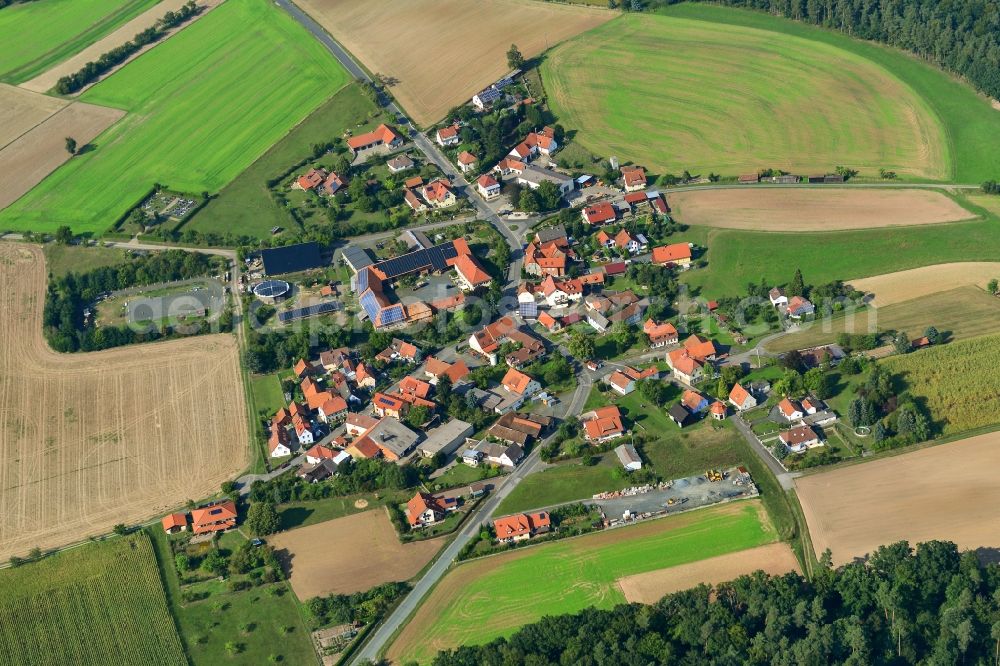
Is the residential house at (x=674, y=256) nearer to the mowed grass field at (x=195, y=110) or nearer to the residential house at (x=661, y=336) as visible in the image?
the residential house at (x=661, y=336)

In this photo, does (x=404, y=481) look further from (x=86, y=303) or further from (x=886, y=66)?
(x=886, y=66)

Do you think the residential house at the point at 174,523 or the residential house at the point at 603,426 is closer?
the residential house at the point at 174,523

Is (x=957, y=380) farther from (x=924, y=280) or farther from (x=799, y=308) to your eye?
(x=924, y=280)

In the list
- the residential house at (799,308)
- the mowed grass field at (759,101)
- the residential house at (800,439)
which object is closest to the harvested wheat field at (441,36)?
the mowed grass field at (759,101)

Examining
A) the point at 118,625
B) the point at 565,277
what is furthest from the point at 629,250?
the point at 118,625

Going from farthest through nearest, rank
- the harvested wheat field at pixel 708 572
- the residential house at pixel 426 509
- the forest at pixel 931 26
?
the forest at pixel 931 26 < the residential house at pixel 426 509 < the harvested wheat field at pixel 708 572

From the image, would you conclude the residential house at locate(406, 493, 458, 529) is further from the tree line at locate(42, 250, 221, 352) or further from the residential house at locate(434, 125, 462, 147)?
the residential house at locate(434, 125, 462, 147)

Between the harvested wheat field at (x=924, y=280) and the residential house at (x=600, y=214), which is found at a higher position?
the residential house at (x=600, y=214)
